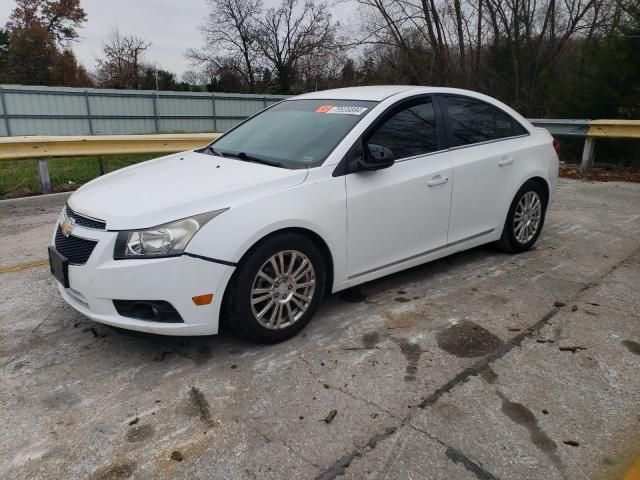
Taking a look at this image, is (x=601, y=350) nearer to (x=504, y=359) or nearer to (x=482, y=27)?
(x=504, y=359)

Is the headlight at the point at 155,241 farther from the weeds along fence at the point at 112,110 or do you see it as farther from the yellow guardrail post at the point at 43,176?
the weeds along fence at the point at 112,110

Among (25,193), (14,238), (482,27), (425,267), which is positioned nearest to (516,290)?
(425,267)

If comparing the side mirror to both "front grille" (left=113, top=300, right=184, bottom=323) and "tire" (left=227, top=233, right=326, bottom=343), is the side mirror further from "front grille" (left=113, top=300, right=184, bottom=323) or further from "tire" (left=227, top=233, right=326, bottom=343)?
"front grille" (left=113, top=300, right=184, bottom=323)

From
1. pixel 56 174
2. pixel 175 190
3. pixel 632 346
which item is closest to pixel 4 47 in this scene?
pixel 56 174

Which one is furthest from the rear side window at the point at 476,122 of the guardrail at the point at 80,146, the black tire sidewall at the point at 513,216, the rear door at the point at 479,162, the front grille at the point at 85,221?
the guardrail at the point at 80,146

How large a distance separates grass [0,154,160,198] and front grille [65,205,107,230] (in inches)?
223

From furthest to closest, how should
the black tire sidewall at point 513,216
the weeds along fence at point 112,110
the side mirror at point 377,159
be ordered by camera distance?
1. the weeds along fence at point 112,110
2. the black tire sidewall at point 513,216
3. the side mirror at point 377,159

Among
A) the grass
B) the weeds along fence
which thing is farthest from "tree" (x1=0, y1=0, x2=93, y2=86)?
the grass

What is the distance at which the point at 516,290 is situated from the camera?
430cm

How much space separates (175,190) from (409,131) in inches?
74.3

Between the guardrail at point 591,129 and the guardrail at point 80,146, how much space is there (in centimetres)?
→ 706

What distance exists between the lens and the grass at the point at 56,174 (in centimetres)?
849

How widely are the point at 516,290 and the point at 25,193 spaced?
748 centimetres

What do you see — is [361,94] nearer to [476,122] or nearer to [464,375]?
[476,122]
